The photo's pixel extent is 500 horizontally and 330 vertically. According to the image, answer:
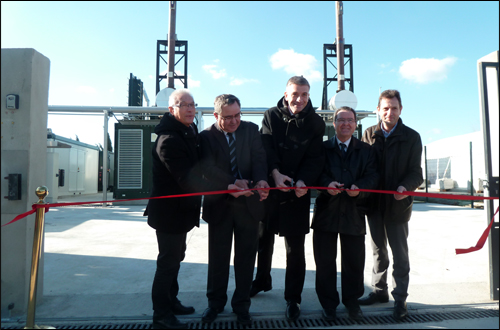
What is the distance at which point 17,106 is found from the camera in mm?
2660

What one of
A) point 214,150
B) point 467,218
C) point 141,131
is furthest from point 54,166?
point 467,218

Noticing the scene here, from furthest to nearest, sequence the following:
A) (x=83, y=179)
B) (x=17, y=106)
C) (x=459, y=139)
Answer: (x=459, y=139) → (x=83, y=179) → (x=17, y=106)

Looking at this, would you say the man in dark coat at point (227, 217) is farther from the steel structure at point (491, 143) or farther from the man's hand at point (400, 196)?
the steel structure at point (491, 143)

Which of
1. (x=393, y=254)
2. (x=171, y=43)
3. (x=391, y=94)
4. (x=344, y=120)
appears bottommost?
(x=393, y=254)

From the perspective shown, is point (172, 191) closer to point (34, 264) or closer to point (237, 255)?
point (237, 255)

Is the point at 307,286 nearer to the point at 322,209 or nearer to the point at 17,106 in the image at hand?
the point at 322,209

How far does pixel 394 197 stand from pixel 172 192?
1.88m

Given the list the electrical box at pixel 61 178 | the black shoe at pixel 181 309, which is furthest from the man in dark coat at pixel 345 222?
the electrical box at pixel 61 178

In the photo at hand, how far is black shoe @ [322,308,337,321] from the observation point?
8.48 feet

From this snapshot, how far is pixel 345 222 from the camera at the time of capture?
105 inches

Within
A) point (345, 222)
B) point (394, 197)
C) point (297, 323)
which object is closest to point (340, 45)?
point (394, 197)

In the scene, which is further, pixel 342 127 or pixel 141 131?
pixel 141 131

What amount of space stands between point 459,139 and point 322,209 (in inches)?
768

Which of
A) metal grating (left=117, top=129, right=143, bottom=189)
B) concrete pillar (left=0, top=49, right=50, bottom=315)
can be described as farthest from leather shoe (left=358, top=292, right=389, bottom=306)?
metal grating (left=117, top=129, right=143, bottom=189)
